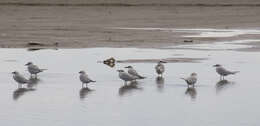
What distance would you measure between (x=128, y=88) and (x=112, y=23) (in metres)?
22.3

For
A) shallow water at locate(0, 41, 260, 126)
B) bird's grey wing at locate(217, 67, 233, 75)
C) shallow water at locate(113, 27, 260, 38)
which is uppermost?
shallow water at locate(113, 27, 260, 38)

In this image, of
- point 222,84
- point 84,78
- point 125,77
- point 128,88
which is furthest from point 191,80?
point 84,78

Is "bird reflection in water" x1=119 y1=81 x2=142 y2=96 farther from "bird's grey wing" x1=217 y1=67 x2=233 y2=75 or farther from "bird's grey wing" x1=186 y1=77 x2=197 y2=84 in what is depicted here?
"bird's grey wing" x1=217 y1=67 x2=233 y2=75

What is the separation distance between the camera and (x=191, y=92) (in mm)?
17438

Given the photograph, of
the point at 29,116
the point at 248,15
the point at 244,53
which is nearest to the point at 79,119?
the point at 29,116

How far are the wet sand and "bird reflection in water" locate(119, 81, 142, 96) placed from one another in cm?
971

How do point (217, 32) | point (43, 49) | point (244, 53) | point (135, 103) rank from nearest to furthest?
point (135, 103), point (244, 53), point (43, 49), point (217, 32)

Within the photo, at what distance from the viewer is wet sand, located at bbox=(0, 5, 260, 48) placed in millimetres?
30656

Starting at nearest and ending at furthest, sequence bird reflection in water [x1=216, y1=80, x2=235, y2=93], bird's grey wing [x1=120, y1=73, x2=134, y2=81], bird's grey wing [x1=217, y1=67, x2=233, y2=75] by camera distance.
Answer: bird reflection in water [x1=216, y1=80, x2=235, y2=93], bird's grey wing [x1=120, y1=73, x2=134, y2=81], bird's grey wing [x1=217, y1=67, x2=233, y2=75]

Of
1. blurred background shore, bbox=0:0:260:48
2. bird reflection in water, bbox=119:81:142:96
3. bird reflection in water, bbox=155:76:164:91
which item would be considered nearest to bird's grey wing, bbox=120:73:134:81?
bird reflection in water, bbox=119:81:142:96

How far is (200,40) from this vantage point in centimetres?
3102

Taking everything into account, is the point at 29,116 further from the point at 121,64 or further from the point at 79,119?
the point at 121,64

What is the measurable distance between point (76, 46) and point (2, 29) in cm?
814

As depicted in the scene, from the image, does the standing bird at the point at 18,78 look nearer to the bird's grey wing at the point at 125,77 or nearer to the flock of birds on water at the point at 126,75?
the flock of birds on water at the point at 126,75
